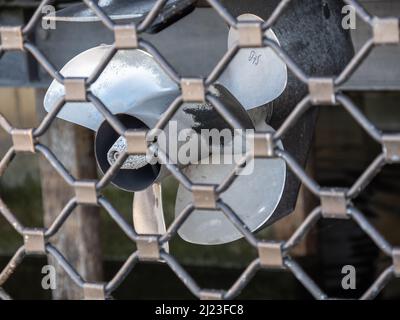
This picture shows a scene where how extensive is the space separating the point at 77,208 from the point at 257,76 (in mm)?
2040

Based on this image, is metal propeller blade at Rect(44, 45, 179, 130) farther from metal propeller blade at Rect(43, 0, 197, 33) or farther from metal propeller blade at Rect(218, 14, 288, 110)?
metal propeller blade at Rect(218, 14, 288, 110)

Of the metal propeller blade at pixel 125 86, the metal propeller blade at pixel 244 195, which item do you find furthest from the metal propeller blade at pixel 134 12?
the metal propeller blade at pixel 244 195

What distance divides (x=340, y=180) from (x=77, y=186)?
5.41 metres

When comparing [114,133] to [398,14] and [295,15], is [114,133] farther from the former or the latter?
[398,14]

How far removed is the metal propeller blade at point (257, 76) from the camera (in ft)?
5.93

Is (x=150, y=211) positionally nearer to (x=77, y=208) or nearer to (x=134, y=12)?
(x=134, y=12)

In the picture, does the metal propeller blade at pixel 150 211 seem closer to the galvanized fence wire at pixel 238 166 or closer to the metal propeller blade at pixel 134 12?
the galvanized fence wire at pixel 238 166

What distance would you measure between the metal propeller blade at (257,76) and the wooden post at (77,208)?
1.86 metres

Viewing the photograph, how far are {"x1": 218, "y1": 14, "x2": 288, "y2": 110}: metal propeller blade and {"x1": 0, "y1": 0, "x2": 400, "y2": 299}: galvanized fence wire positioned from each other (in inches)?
12.2

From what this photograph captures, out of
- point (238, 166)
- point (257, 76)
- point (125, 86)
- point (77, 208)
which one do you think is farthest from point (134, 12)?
point (77, 208)

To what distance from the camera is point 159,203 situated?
6.10 feet

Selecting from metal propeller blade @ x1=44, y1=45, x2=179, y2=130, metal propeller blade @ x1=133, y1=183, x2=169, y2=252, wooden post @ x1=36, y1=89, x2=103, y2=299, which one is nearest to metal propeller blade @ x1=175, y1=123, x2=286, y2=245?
metal propeller blade @ x1=133, y1=183, x2=169, y2=252

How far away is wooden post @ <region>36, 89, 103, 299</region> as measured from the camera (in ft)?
11.8

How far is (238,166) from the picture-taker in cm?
150
